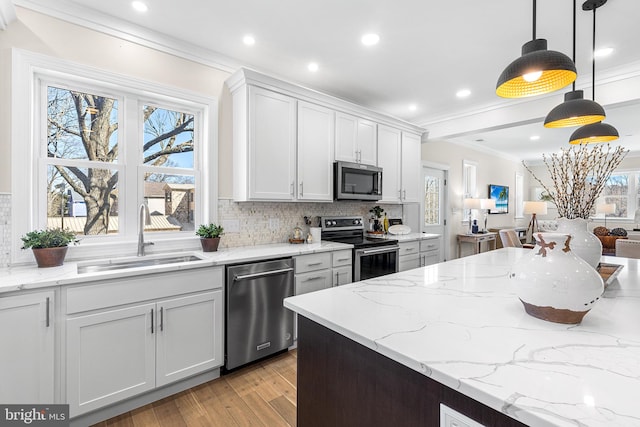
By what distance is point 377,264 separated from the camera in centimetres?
338

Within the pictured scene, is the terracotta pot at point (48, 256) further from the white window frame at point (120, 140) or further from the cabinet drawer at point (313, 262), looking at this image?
the cabinet drawer at point (313, 262)

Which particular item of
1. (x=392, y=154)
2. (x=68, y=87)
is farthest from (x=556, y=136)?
(x=68, y=87)

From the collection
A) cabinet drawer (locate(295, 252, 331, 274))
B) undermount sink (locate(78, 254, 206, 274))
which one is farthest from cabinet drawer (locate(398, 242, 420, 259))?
undermount sink (locate(78, 254, 206, 274))

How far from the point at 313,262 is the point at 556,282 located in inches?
80.6

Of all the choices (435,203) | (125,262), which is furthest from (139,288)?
(435,203)

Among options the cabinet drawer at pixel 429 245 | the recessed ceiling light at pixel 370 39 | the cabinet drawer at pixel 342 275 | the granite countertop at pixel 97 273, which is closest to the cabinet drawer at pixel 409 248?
the cabinet drawer at pixel 429 245

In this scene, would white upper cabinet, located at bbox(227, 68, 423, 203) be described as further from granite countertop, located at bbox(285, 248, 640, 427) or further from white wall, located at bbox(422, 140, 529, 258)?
white wall, located at bbox(422, 140, 529, 258)

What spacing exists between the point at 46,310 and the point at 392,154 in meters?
3.69

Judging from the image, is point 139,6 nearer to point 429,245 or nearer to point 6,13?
point 6,13

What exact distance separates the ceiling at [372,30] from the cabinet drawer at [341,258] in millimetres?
1864

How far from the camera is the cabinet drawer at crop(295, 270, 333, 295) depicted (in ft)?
8.93

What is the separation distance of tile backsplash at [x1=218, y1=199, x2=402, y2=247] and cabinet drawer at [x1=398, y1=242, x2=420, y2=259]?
0.92 metres

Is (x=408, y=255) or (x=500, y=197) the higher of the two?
(x=500, y=197)

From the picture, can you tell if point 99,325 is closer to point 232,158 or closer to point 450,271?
point 232,158
